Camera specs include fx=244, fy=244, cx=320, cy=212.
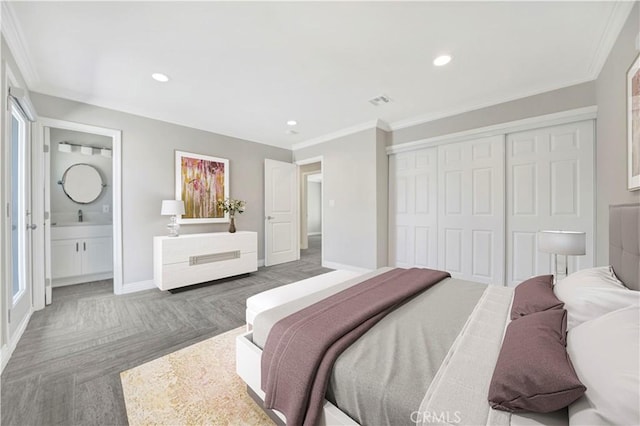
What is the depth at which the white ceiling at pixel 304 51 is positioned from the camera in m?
Answer: 1.73

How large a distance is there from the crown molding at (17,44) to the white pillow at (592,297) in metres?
3.79

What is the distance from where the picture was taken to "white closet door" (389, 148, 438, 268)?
12.1 ft

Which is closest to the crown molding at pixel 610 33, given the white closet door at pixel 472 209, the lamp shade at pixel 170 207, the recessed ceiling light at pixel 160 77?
the white closet door at pixel 472 209

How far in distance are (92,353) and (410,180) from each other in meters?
4.13

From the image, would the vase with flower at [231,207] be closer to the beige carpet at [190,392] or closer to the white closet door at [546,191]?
the beige carpet at [190,392]

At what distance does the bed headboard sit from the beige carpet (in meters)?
2.06

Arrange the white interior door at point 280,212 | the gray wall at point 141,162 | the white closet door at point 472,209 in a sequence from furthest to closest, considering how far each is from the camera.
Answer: the white interior door at point 280,212 → the white closet door at point 472,209 → the gray wall at point 141,162

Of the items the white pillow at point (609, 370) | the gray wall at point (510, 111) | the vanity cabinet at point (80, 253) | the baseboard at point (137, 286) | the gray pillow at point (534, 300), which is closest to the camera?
the white pillow at point (609, 370)

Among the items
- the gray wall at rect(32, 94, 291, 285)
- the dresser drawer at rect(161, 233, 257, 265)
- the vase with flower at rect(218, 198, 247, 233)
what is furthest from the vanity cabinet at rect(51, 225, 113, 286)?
the vase with flower at rect(218, 198, 247, 233)

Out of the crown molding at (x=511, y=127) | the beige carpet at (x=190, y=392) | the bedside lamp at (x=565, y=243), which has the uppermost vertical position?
the crown molding at (x=511, y=127)

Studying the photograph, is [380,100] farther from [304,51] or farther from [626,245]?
[626,245]

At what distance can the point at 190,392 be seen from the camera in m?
1.49

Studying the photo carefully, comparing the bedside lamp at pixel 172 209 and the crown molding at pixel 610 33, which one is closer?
the crown molding at pixel 610 33

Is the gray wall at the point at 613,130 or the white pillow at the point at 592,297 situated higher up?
the gray wall at the point at 613,130
